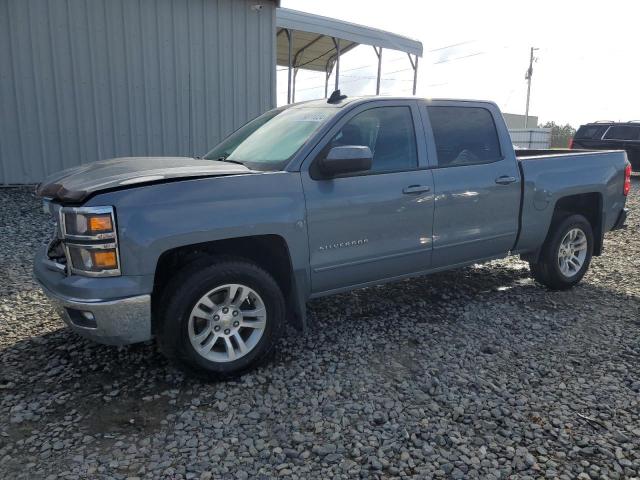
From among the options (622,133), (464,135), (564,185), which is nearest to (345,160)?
(464,135)

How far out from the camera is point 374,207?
3.77m

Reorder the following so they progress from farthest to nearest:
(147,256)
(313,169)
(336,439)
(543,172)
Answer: (543,172) < (313,169) < (147,256) < (336,439)

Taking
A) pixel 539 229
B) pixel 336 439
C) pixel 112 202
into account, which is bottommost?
pixel 336 439

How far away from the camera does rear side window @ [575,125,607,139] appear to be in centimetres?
1558

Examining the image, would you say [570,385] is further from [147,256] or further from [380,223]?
[147,256]

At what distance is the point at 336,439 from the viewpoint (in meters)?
2.73

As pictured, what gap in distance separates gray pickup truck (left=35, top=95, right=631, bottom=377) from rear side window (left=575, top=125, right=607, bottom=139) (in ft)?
40.5

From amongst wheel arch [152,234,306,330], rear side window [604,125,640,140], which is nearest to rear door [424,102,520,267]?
wheel arch [152,234,306,330]

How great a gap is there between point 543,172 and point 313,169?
2.51 metres

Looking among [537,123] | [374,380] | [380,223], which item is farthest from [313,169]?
[537,123]

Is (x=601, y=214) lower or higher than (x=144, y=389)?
higher

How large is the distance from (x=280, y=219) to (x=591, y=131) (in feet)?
50.8

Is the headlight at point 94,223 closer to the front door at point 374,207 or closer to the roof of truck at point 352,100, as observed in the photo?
the front door at point 374,207

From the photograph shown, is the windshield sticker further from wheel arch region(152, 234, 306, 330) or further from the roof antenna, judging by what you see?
wheel arch region(152, 234, 306, 330)
